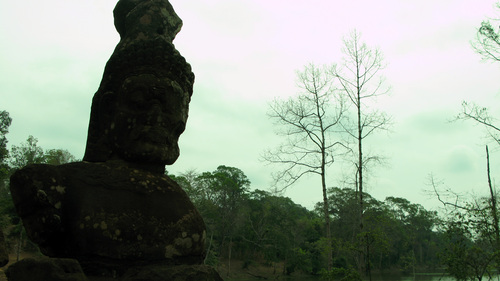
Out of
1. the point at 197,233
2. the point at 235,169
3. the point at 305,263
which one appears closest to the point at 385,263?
the point at 305,263

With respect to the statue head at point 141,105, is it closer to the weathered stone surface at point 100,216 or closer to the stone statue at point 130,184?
the stone statue at point 130,184

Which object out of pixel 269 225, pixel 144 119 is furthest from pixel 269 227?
pixel 144 119

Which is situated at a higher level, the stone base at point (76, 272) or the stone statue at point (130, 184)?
the stone statue at point (130, 184)

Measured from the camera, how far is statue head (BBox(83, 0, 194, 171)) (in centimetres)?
290

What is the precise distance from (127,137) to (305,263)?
3692cm

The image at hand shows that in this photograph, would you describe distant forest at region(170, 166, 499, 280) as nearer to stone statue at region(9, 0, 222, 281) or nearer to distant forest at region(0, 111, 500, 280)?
distant forest at region(0, 111, 500, 280)

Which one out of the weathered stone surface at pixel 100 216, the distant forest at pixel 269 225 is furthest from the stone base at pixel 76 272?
the distant forest at pixel 269 225

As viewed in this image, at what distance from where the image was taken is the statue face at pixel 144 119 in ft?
9.48

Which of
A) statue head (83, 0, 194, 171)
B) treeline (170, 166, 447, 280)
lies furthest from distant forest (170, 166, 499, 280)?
statue head (83, 0, 194, 171)

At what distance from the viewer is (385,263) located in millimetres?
51844

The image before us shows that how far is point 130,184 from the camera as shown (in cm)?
269

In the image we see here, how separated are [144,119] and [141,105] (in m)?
0.12

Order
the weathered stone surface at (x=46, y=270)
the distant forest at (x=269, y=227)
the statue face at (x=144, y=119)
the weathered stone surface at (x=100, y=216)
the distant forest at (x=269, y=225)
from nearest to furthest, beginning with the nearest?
the weathered stone surface at (x=46, y=270) → the weathered stone surface at (x=100, y=216) → the statue face at (x=144, y=119) → the distant forest at (x=269, y=225) → the distant forest at (x=269, y=227)

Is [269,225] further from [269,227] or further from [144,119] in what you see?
[144,119]
